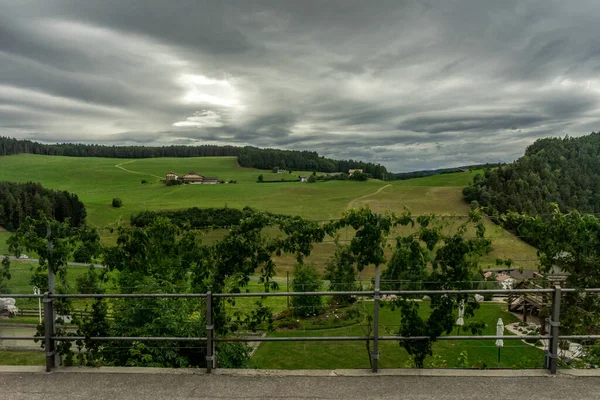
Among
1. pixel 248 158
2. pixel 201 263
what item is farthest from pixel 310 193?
pixel 201 263

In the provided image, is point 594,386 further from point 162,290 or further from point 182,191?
point 182,191

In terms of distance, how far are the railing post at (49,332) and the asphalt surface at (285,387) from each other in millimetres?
167

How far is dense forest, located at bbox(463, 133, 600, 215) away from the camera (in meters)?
26.4

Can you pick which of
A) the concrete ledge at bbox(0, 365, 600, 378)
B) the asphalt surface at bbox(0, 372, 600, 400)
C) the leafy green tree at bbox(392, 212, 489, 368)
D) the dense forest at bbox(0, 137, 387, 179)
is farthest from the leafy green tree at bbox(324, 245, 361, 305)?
the dense forest at bbox(0, 137, 387, 179)

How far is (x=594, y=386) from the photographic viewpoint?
154 inches

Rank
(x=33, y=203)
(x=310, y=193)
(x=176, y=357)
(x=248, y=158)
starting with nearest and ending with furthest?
(x=176, y=357)
(x=33, y=203)
(x=310, y=193)
(x=248, y=158)

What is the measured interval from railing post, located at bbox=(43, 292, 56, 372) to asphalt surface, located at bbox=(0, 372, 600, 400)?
0.17 meters

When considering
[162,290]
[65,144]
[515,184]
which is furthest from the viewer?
[65,144]

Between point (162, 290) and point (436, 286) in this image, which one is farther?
point (162, 290)

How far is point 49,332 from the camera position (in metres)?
4.44

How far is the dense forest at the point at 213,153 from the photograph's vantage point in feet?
333

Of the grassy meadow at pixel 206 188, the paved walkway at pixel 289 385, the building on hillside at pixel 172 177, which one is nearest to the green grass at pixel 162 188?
the grassy meadow at pixel 206 188

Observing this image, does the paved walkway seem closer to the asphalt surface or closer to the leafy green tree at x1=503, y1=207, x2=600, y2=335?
the asphalt surface

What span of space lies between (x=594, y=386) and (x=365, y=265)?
10.3 feet
